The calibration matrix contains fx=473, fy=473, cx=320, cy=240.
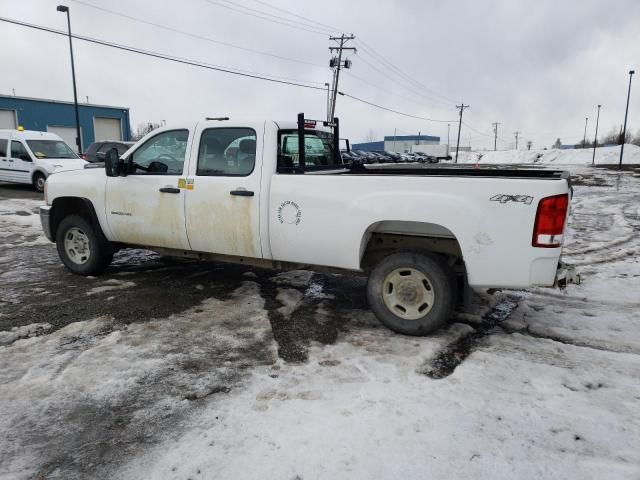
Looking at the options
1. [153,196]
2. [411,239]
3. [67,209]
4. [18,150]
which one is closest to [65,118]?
[18,150]

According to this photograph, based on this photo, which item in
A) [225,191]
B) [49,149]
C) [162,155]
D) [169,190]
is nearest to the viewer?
[225,191]

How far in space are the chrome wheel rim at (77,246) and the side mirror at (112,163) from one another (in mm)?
1203

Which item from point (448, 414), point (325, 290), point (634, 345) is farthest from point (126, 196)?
point (634, 345)

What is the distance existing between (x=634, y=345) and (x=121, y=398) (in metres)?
4.21

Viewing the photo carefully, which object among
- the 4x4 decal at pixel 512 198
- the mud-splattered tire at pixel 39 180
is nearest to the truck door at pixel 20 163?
the mud-splattered tire at pixel 39 180

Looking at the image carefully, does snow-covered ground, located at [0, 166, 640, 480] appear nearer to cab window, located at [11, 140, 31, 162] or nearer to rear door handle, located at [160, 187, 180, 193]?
rear door handle, located at [160, 187, 180, 193]

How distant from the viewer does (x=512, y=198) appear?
3.72m

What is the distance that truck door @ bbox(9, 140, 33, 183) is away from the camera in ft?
52.6

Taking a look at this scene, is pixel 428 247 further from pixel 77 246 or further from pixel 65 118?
pixel 65 118

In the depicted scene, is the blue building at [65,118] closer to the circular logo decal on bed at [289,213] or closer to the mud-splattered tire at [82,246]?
the mud-splattered tire at [82,246]

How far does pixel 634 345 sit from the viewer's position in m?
4.12

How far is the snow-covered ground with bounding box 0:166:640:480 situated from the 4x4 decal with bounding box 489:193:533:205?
1299 millimetres

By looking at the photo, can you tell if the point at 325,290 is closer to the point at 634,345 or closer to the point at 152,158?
the point at 152,158

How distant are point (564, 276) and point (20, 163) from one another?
17.5 m
